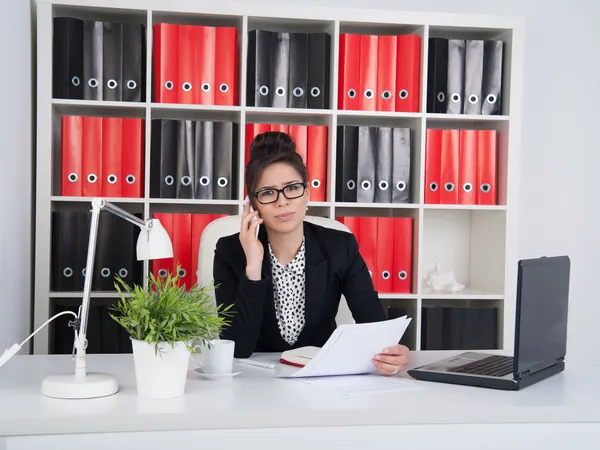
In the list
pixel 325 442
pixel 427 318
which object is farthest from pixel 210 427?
pixel 427 318

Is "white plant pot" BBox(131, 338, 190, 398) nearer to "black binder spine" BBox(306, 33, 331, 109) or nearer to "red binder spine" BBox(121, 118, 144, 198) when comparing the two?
"red binder spine" BBox(121, 118, 144, 198)

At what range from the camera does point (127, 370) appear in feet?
5.43

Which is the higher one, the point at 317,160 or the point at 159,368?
the point at 317,160

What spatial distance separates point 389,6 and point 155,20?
108 cm

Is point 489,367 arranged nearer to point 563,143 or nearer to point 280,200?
point 280,200

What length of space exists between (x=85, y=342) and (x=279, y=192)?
2.90 ft

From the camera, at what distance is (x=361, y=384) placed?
1567mm

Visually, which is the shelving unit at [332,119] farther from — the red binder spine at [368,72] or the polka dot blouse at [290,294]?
the polka dot blouse at [290,294]

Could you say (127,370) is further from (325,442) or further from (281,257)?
(281,257)

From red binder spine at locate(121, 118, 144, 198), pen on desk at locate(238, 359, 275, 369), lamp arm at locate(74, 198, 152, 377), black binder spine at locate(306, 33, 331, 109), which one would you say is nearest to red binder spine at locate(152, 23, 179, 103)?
red binder spine at locate(121, 118, 144, 198)

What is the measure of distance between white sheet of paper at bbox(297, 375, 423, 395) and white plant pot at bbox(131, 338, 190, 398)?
1.03 feet

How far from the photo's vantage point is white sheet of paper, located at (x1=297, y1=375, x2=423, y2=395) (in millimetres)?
1507

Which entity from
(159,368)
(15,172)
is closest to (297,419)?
(159,368)

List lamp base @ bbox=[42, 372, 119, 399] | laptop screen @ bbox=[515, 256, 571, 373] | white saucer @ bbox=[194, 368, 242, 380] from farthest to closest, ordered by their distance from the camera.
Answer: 1. white saucer @ bbox=[194, 368, 242, 380]
2. laptop screen @ bbox=[515, 256, 571, 373]
3. lamp base @ bbox=[42, 372, 119, 399]
